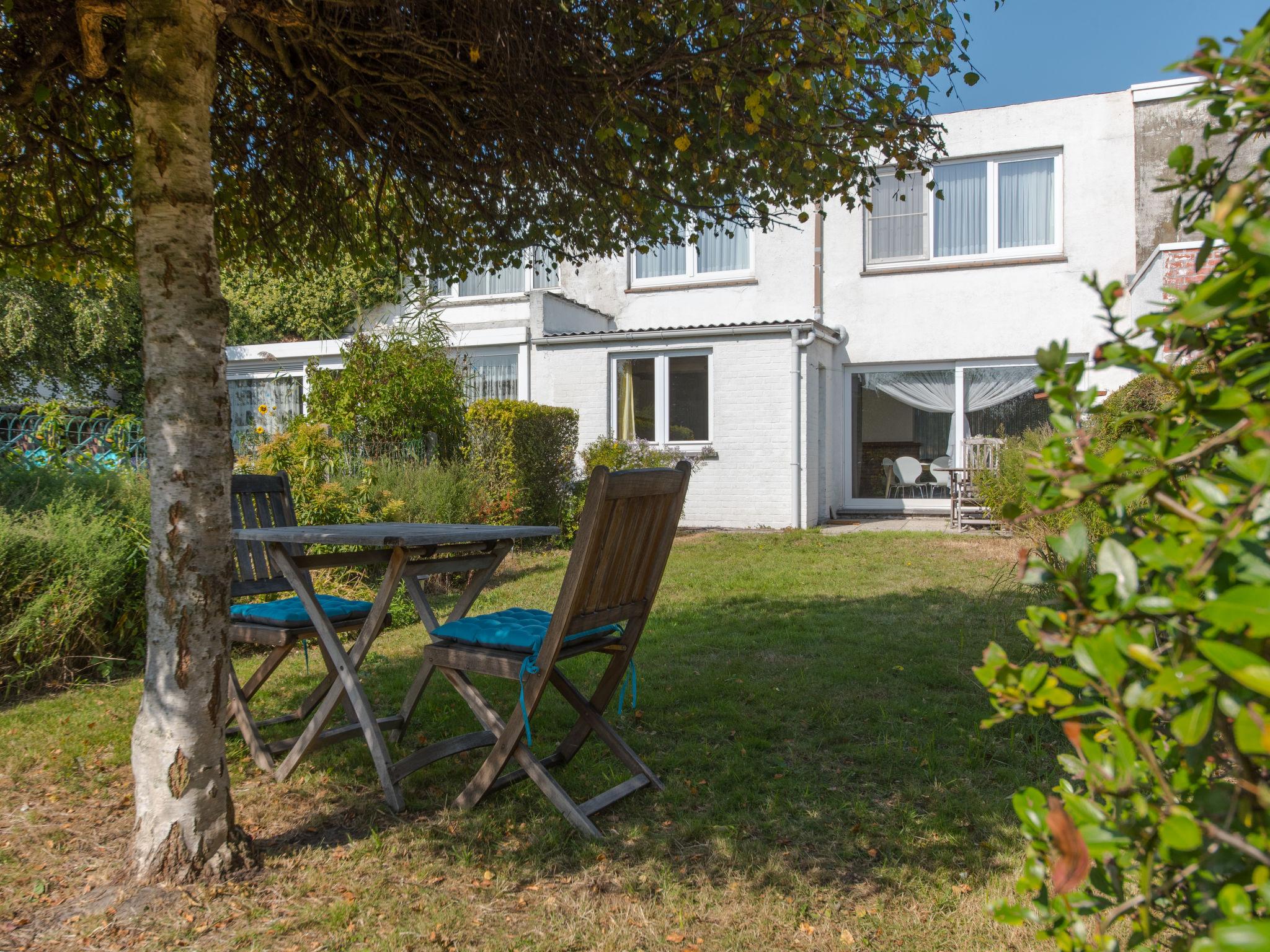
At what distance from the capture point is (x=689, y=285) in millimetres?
15133

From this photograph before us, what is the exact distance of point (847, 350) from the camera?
14664 millimetres

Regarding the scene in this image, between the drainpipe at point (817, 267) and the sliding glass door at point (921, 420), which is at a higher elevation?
the drainpipe at point (817, 267)

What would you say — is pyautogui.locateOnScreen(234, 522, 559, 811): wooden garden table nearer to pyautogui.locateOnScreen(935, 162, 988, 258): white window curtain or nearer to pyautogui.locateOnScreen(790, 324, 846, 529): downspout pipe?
pyautogui.locateOnScreen(790, 324, 846, 529): downspout pipe

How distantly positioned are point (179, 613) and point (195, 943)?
0.95m

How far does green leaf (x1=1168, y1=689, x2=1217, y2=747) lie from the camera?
83cm

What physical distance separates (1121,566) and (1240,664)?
0.69 ft

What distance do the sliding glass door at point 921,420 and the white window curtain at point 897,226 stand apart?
1.83 metres

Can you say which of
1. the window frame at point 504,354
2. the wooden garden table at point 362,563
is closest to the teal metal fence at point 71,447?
the wooden garden table at point 362,563

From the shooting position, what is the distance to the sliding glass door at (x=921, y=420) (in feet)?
46.4

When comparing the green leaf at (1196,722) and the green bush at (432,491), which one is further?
the green bush at (432,491)

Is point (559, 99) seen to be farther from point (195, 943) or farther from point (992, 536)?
point (992, 536)

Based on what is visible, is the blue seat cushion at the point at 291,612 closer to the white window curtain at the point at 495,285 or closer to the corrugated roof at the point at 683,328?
the corrugated roof at the point at 683,328

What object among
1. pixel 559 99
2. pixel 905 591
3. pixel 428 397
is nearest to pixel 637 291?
pixel 428 397

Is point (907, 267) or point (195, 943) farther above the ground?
point (907, 267)
